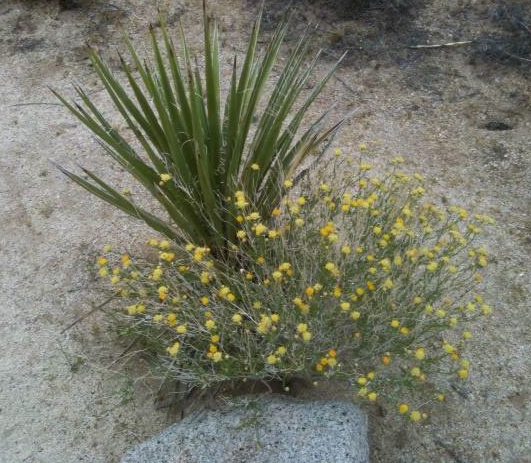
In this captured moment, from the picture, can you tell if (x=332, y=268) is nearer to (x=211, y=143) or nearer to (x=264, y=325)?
(x=264, y=325)

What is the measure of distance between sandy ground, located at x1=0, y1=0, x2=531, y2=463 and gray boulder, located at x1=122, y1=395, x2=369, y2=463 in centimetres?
41

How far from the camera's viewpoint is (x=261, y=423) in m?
2.47

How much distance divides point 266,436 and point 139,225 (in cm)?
189

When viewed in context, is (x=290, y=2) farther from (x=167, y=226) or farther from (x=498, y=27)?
(x=167, y=226)

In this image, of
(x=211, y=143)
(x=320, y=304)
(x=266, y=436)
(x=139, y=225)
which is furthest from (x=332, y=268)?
(x=139, y=225)

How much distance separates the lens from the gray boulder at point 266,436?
2334mm

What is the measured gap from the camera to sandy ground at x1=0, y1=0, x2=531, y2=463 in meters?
2.87

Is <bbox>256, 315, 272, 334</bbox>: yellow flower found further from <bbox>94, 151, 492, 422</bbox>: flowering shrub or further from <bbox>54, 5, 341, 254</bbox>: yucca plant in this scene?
<bbox>54, 5, 341, 254</bbox>: yucca plant

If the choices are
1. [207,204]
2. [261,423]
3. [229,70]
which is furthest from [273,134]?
[229,70]

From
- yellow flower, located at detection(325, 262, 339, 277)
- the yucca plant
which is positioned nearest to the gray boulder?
yellow flower, located at detection(325, 262, 339, 277)

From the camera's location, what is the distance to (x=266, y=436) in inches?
95.4

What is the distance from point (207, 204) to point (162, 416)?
1055 millimetres

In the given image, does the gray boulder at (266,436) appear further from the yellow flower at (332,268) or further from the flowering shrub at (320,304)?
the yellow flower at (332,268)

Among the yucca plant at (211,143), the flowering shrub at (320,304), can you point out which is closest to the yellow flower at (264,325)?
the flowering shrub at (320,304)
